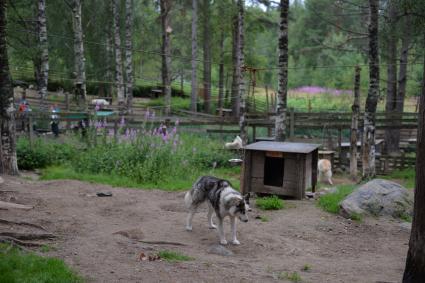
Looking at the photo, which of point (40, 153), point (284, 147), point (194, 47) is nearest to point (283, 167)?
point (284, 147)

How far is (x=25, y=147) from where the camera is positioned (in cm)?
1569

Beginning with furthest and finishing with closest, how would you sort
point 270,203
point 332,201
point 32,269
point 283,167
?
point 283,167 < point 332,201 < point 270,203 < point 32,269

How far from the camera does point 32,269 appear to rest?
5582 mm

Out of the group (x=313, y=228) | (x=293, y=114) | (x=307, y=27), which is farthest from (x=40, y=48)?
(x=307, y=27)

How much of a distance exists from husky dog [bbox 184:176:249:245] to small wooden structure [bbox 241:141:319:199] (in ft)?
9.85

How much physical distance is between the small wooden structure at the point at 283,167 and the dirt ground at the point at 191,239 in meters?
0.49

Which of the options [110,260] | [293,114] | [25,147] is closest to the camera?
[110,260]

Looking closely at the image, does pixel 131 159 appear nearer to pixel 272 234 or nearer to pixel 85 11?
pixel 272 234

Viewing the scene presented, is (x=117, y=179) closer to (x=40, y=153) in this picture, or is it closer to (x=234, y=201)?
(x=40, y=153)

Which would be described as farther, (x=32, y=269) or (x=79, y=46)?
(x=79, y=46)

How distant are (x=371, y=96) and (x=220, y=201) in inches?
328

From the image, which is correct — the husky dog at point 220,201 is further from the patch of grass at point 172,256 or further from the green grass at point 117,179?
the green grass at point 117,179

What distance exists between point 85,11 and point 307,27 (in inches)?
1044

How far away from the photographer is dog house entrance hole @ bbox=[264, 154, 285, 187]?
12.6 metres
